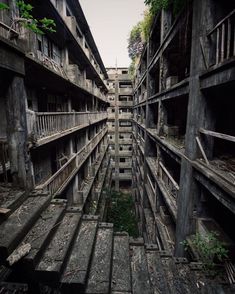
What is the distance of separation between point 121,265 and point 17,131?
11.6ft

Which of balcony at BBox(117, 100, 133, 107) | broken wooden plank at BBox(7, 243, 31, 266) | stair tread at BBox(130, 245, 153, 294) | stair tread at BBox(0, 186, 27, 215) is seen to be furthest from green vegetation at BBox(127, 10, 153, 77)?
broken wooden plank at BBox(7, 243, 31, 266)

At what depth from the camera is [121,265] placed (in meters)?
3.22

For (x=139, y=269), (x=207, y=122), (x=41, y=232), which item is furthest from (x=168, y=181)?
(x=41, y=232)

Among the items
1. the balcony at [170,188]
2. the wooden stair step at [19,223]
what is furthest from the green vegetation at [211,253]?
the wooden stair step at [19,223]

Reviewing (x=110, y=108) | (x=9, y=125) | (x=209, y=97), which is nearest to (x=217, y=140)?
(x=209, y=97)

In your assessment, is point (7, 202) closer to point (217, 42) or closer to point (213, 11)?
point (217, 42)

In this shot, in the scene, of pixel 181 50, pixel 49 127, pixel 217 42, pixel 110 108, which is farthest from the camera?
pixel 110 108

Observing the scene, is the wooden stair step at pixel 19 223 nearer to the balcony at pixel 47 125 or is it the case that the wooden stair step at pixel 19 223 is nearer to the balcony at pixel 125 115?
the balcony at pixel 47 125

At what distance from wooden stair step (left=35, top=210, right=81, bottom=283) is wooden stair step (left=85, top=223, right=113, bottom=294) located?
50cm

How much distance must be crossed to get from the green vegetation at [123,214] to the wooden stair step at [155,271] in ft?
37.1

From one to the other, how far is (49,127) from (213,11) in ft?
18.2

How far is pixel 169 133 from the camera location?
7.46 meters

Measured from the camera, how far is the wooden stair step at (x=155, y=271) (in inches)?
118

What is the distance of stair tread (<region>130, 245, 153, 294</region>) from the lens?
9.48ft
